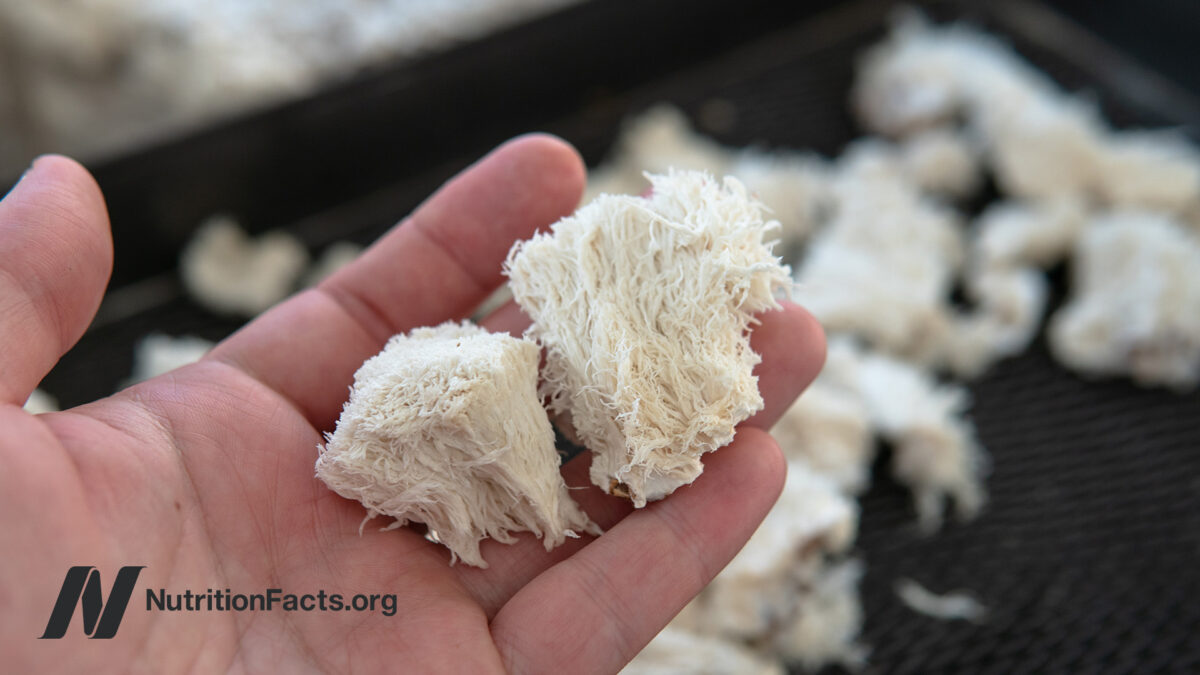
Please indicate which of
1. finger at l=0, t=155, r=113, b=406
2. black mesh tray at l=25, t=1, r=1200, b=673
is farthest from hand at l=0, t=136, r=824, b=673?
black mesh tray at l=25, t=1, r=1200, b=673

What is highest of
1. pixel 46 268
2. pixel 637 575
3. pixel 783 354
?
pixel 46 268

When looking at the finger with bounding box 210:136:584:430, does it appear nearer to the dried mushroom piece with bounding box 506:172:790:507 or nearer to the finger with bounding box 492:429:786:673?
the dried mushroom piece with bounding box 506:172:790:507

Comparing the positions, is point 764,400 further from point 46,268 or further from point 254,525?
point 46,268

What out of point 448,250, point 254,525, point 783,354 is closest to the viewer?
point 254,525

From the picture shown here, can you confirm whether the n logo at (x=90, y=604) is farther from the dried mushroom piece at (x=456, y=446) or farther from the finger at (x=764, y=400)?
the finger at (x=764, y=400)

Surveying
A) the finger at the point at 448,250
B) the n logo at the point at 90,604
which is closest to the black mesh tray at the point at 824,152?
the finger at the point at 448,250

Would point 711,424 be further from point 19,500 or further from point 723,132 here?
point 723,132

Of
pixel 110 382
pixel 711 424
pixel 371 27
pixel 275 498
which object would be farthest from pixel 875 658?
pixel 371 27

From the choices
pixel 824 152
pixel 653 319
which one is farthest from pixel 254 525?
pixel 824 152
